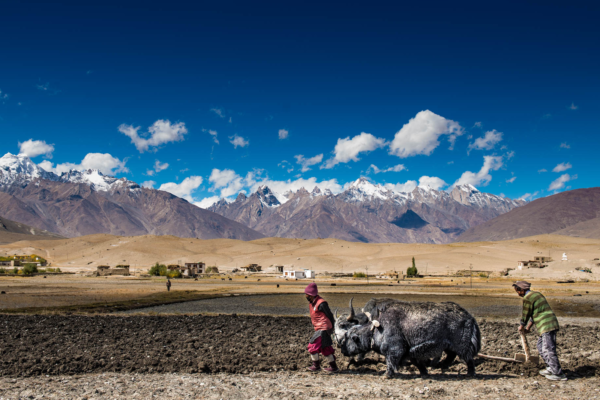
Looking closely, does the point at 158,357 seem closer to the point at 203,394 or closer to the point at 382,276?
the point at 203,394

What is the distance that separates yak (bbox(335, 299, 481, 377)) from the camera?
31.2 feet

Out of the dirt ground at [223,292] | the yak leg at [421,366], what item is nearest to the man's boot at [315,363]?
the yak leg at [421,366]

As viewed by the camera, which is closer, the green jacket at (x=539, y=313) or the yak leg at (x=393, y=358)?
the green jacket at (x=539, y=313)

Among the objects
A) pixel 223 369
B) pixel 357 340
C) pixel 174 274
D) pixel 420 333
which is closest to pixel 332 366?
pixel 357 340

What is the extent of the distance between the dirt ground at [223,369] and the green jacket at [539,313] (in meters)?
1.17

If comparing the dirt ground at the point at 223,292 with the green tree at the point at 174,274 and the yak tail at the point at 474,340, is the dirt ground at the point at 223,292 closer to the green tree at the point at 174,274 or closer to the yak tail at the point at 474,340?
the yak tail at the point at 474,340

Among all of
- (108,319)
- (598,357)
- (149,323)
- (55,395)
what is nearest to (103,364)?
(55,395)

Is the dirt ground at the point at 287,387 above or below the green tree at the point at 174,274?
above

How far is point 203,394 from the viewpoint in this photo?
8.56 m

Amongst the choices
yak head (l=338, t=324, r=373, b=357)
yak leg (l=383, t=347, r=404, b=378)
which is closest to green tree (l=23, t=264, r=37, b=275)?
yak head (l=338, t=324, r=373, b=357)

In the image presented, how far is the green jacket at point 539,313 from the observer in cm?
945

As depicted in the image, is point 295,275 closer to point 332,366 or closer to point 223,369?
point 223,369

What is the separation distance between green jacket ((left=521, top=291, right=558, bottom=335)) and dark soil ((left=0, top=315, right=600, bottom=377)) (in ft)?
4.38

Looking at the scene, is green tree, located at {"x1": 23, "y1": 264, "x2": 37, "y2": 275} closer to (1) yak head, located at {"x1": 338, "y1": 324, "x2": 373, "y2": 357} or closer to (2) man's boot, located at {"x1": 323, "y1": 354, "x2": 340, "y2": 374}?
(2) man's boot, located at {"x1": 323, "y1": 354, "x2": 340, "y2": 374}
